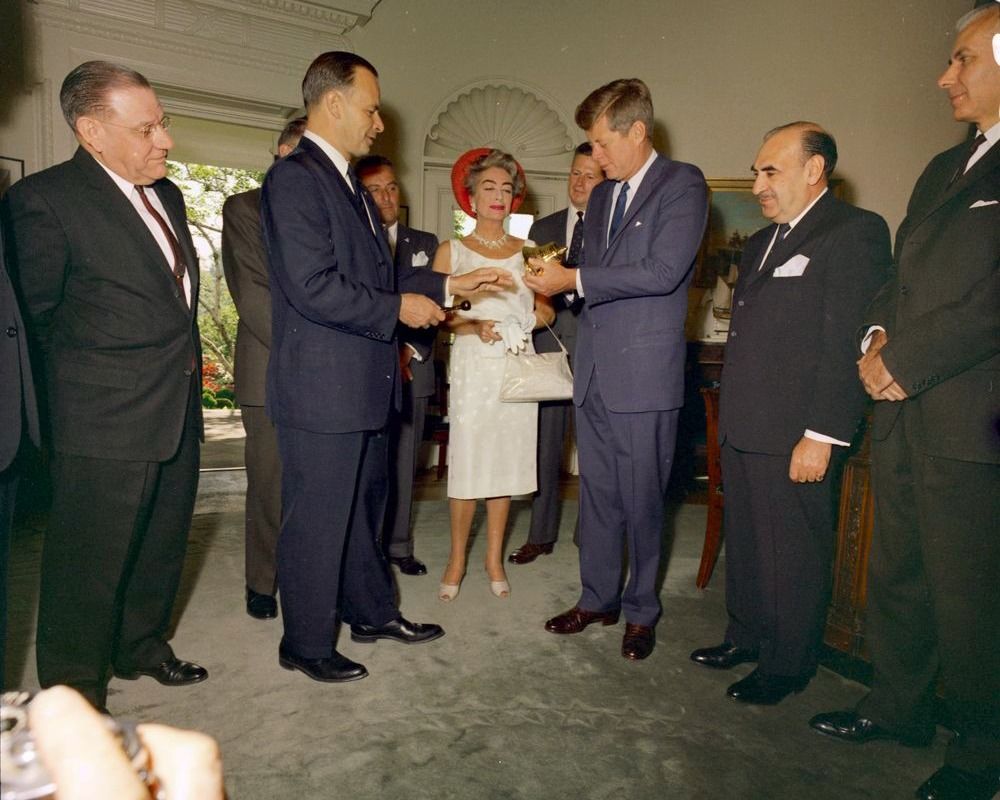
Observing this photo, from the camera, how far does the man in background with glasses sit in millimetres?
2031

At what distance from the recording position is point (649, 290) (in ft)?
8.27

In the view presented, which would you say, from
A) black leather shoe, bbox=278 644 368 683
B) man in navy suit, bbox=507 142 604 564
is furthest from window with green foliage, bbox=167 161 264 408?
black leather shoe, bbox=278 644 368 683

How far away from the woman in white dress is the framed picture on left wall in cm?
309

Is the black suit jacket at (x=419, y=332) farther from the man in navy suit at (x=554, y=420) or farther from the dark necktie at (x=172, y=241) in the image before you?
the dark necktie at (x=172, y=241)

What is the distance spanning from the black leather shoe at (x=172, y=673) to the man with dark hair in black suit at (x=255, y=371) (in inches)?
22.3

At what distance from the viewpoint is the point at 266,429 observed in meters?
3.00

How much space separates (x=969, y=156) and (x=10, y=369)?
7.98 ft

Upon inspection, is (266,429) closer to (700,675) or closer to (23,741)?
(700,675)

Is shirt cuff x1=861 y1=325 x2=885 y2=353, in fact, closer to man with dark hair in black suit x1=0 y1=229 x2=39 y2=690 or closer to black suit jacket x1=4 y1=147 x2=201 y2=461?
black suit jacket x1=4 y1=147 x2=201 y2=461

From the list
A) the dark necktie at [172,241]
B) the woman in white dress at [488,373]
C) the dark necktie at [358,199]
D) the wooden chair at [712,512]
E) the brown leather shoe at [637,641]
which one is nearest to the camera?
the dark necktie at [172,241]

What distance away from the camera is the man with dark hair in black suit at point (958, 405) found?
1.75 m

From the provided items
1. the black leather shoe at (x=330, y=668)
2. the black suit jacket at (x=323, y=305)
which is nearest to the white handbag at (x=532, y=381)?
the black suit jacket at (x=323, y=305)

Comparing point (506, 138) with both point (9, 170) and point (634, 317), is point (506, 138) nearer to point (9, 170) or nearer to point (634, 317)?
point (9, 170)

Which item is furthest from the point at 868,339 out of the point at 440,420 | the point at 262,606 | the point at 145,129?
the point at 440,420
